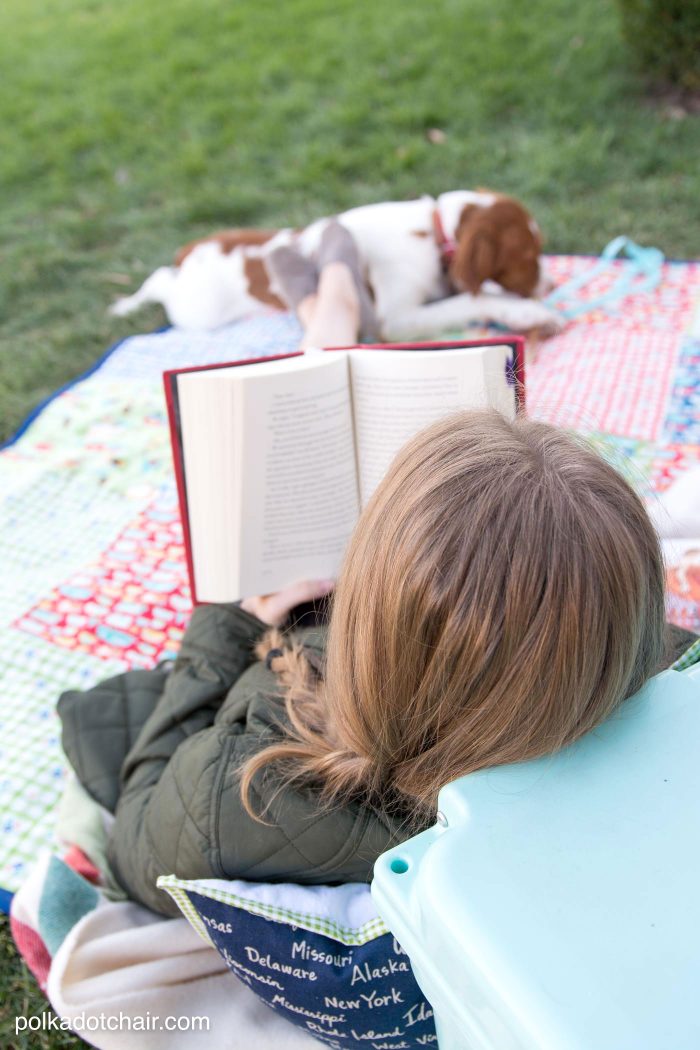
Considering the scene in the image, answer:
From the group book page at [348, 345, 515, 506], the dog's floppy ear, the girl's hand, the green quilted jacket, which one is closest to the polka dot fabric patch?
the green quilted jacket

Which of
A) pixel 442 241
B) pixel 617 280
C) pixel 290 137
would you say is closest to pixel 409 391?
pixel 442 241

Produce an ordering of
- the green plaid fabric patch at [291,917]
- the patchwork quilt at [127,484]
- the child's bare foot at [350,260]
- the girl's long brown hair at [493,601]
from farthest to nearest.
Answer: the child's bare foot at [350,260]
the patchwork quilt at [127,484]
the green plaid fabric patch at [291,917]
the girl's long brown hair at [493,601]

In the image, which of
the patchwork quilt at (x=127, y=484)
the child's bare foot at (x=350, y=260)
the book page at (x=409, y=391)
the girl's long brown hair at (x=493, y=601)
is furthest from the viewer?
the child's bare foot at (x=350, y=260)

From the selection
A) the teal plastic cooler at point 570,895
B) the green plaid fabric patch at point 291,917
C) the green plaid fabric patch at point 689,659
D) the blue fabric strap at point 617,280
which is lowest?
the green plaid fabric patch at point 291,917

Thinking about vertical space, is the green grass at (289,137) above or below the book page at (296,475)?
above

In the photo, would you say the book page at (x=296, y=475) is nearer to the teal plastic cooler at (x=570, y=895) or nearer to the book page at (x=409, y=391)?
the book page at (x=409, y=391)

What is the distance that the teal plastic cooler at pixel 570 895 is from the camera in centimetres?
58

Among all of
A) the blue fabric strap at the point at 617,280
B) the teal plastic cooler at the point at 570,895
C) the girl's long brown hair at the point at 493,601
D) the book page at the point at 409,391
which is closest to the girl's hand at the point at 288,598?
the book page at the point at 409,391

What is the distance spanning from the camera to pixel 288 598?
139 cm

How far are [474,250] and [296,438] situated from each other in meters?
1.66

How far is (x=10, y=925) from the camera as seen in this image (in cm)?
140

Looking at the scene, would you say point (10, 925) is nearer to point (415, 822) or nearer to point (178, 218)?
point (415, 822)

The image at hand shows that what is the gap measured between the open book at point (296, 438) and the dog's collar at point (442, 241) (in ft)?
5.44

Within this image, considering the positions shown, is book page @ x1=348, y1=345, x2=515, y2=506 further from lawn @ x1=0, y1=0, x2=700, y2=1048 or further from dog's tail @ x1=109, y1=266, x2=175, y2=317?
dog's tail @ x1=109, y1=266, x2=175, y2=317
